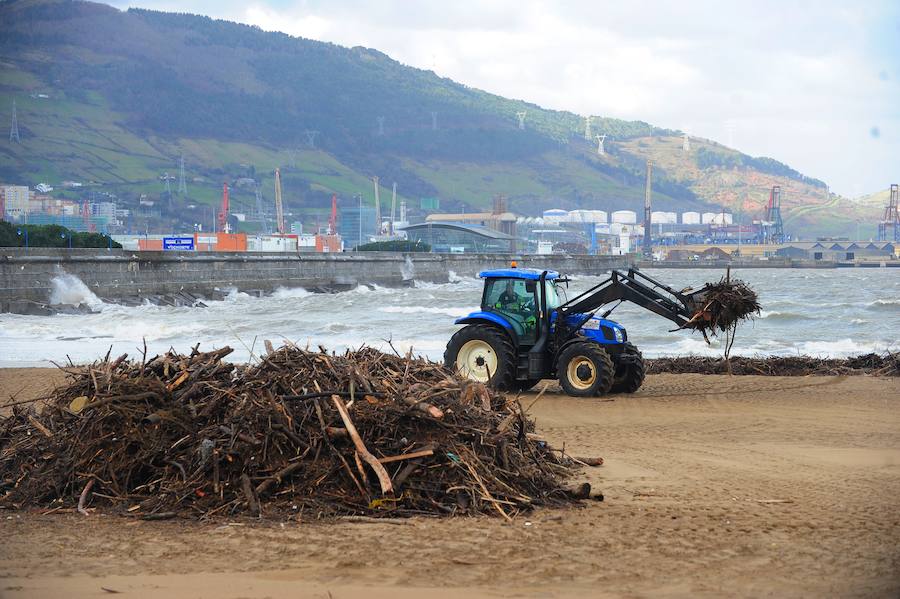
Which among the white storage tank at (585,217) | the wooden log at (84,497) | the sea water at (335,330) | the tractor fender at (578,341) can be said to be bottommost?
the sea water at (335,330)

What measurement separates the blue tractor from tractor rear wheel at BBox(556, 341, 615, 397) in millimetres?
14

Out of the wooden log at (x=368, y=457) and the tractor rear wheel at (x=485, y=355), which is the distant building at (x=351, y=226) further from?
the wooden log at (x=368, y=457)

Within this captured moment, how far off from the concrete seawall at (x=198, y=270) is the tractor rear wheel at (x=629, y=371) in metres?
24.1

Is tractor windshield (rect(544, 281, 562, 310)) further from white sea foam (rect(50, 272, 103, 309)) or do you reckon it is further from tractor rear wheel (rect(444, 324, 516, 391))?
white sea foam (rect(50, 272, 103, 309))

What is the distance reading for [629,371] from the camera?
13719 mm

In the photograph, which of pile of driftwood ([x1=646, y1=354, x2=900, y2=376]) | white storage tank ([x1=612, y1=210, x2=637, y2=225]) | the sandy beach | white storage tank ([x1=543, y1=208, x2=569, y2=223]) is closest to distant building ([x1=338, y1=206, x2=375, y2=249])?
white storage tank ([x1=543, y1=208, x2=569, y2=223])

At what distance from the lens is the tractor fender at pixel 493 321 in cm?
1357

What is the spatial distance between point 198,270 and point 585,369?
114ft

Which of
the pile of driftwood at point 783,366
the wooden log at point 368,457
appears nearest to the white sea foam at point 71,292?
the pile of driftwood at point 783,366

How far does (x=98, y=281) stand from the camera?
3716cm

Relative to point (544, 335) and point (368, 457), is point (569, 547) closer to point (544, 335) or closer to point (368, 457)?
point (368, 457)

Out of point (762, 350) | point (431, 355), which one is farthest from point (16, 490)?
point (762, 350)

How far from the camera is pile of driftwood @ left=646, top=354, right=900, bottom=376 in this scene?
1642cm

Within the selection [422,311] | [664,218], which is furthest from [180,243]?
[664,218]
